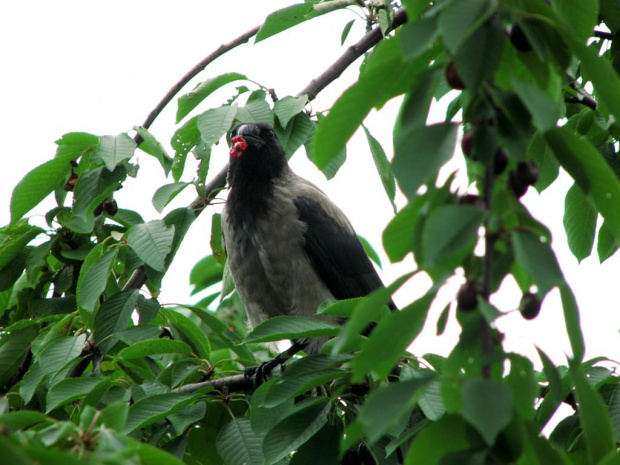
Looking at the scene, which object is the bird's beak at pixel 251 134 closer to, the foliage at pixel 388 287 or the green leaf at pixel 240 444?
the foliage at pixel 388 287

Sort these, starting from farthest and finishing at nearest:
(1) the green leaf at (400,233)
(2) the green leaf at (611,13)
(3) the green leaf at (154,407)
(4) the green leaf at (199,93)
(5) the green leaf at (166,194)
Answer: (4) the green leaf at (199,93), (5) the green leaf at (166,194), (2) the green leaf at (611,13), (3) the green leaf at (154,407), (1) the green leaf at (400,233)

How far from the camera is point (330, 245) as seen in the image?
209 inches

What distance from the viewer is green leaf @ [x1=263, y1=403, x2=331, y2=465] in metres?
2.77

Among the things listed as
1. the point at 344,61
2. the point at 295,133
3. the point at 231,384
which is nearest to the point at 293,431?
the point at 231,384

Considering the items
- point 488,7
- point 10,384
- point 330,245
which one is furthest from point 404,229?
point 330,245

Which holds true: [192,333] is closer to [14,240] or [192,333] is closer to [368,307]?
[14,240]

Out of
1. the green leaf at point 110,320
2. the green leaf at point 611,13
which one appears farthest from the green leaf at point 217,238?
the green leaf at point 611,13

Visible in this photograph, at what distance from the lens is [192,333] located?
3783 mm

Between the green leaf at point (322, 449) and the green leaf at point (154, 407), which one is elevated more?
the green leaf at point (154, 407)

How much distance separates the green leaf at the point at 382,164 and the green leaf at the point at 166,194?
34.1 inches

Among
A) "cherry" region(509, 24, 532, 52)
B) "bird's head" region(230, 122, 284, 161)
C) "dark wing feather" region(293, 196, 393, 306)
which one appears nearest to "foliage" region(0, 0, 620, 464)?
"cherry" region(509, 24, 532, 52)

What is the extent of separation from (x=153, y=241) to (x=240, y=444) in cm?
97

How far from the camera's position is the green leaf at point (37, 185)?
389 centimetres

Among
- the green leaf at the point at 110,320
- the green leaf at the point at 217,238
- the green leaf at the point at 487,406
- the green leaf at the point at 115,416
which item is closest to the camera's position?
the green leaf at the point at 487,406
